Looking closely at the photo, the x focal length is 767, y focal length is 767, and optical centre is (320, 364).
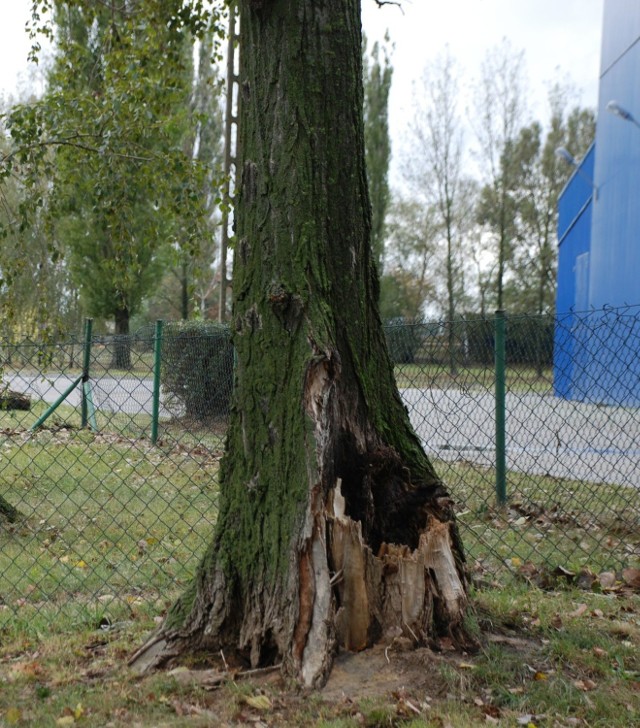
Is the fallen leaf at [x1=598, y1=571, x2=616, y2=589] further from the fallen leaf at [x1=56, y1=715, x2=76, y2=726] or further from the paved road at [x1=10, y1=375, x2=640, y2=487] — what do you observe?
the fallen leaf at [x1=56, y1=715, x2=76, y2=726]

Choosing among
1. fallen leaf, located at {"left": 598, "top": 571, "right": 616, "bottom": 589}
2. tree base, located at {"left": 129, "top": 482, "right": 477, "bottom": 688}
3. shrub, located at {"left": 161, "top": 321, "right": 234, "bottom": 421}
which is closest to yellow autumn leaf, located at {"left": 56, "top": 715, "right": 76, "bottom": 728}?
tree base, located at {"left": 129, "top": 482, "right": 477, "bottom": 688}

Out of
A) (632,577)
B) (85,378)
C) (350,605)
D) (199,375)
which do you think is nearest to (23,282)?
A: (199,375)

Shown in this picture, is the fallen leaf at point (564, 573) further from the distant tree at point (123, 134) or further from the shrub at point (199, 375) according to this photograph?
the shrub at point (199, 375)

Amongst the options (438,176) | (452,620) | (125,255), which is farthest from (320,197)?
(438,176)

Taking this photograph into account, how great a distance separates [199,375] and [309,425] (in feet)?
17.6

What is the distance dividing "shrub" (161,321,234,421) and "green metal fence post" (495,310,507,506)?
8.94 feet

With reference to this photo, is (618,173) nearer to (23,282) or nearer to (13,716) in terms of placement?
(23,282)

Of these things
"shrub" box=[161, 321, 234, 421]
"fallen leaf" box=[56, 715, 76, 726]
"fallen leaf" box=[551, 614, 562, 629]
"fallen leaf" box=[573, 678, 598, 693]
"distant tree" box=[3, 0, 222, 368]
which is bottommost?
"fallen leaf" box=[56, 715, 76, 726]

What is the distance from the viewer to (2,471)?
750 centimetres

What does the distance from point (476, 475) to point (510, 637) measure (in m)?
3.43

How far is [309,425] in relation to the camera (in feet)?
9.32

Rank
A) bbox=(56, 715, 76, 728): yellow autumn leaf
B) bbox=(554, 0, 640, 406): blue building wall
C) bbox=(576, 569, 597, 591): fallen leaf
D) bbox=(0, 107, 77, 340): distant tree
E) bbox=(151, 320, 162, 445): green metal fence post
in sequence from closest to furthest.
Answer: bbox=(56, 715, 76, 728): yellow autumn leaf, bbox=(576, 569, 597, 591): fallen leaf, bbox=(0, 107, 77, 340): distant tree, bbox=(151, 320, 162, 445): green metal fence post, bbox=(554, 0, 640, 406): blue building wall

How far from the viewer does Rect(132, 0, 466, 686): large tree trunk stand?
2785 mm

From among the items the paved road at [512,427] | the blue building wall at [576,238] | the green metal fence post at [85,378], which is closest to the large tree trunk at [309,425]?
the paved road at [512,427]
